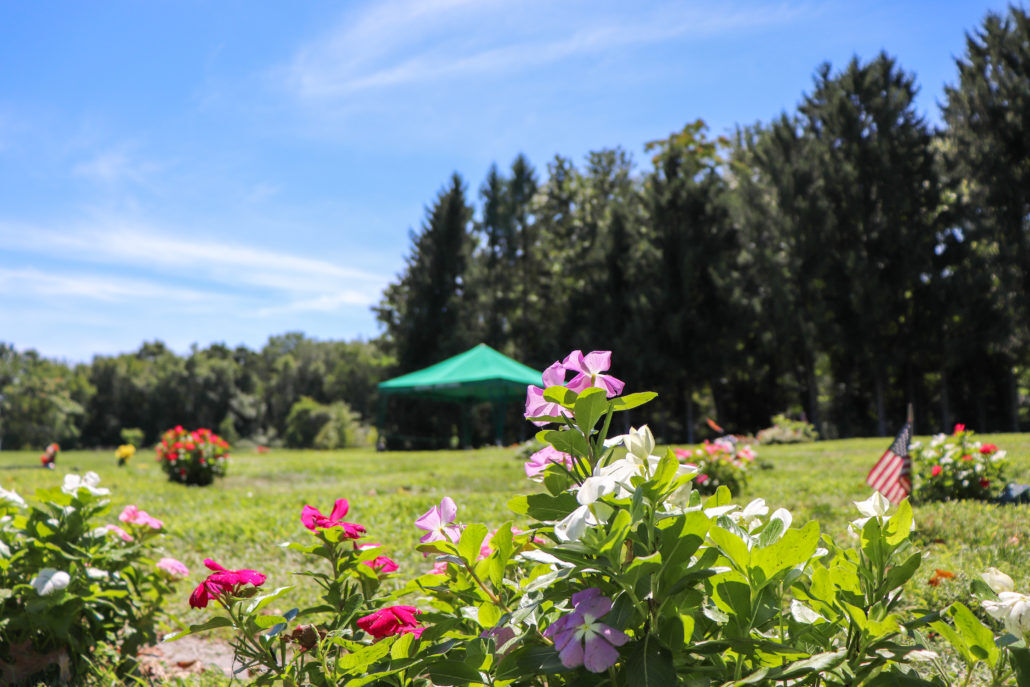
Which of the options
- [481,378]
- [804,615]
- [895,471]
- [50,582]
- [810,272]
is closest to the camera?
[804,615]

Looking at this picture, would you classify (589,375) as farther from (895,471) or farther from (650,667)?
(895,471)

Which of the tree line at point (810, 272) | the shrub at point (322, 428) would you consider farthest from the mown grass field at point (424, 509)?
the shrub at point (322, 428)

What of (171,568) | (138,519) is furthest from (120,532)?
(171,568)

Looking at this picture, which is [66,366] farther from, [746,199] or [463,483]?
[463,483]

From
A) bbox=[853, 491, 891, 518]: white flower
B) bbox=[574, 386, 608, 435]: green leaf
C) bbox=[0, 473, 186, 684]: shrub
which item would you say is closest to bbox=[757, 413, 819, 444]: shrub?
bbox=[0, 473, 186, 684]: shrub

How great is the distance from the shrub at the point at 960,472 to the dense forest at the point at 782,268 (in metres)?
14.9

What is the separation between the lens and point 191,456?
9.86 meters

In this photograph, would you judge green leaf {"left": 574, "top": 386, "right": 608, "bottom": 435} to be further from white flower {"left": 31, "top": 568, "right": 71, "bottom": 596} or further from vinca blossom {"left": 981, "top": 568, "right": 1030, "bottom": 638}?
white flower {"left": 31, "top": 568, "right": 71, "bottom": 596}

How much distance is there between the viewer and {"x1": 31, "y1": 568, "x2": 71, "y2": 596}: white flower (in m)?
2.30

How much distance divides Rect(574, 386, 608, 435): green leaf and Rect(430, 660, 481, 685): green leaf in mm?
510

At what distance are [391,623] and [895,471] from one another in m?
3.70

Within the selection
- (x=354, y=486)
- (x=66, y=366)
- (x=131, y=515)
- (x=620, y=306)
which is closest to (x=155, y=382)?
(x=66, y=366)

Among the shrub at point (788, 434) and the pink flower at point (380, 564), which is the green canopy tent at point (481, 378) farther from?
the pink flower at point (380, 564)

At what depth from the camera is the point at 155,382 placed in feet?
162
